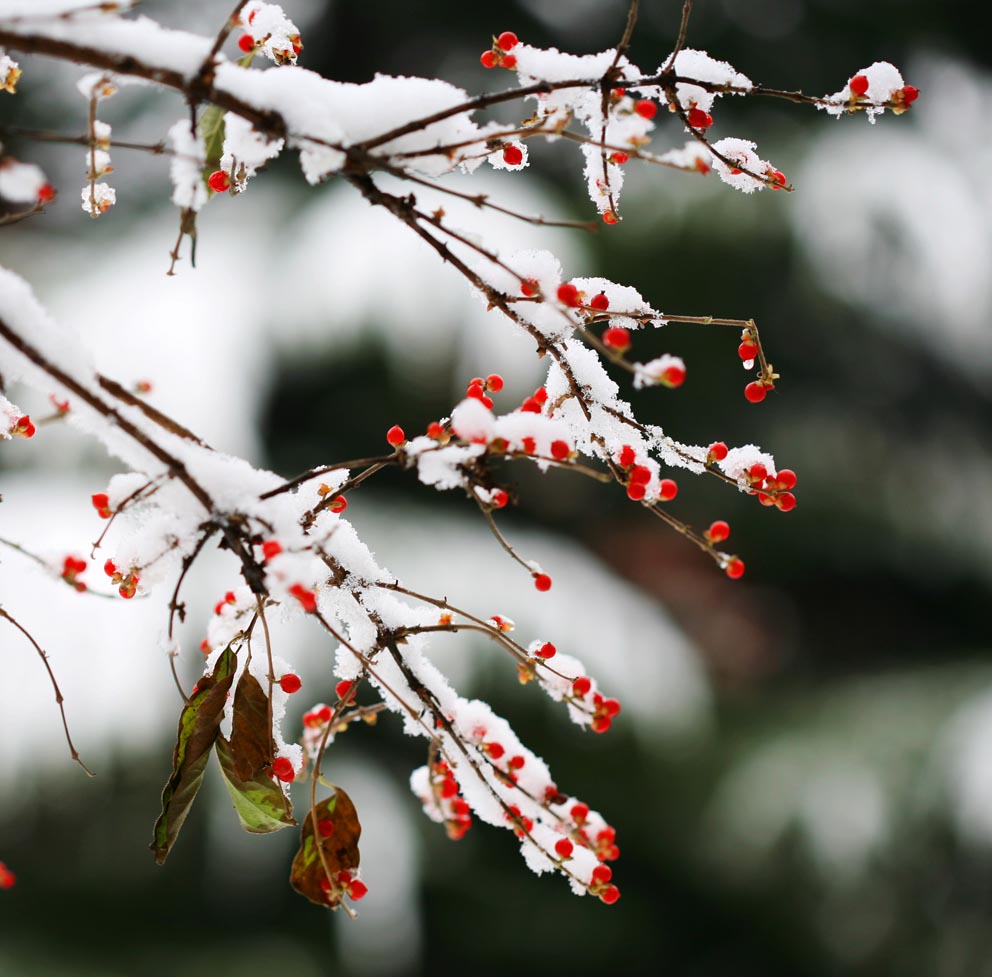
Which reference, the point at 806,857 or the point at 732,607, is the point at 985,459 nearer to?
the point at 732,607

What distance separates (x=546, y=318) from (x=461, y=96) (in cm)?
10

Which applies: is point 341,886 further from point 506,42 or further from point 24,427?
point 506,42

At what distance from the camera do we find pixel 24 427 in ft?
1.58

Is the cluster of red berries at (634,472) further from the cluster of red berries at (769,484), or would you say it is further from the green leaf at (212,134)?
the green leaf at (212,134)

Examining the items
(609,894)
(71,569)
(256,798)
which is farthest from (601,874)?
(71,569)

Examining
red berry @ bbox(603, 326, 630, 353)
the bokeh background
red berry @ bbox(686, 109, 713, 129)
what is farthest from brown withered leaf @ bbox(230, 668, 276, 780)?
the bokeh background

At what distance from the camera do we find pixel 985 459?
9.72 ft

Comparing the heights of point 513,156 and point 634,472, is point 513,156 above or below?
above

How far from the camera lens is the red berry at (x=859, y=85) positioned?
0.46 meters

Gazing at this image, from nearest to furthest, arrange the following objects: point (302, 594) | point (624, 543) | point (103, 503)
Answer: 1. point (302, 594)
2. point (103, 503)
3. point (624, 543)

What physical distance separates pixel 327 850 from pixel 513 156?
0.34 metres

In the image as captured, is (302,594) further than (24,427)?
No

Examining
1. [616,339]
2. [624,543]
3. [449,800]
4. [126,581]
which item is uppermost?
[616,339]

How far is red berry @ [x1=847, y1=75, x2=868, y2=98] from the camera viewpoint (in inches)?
18.0
